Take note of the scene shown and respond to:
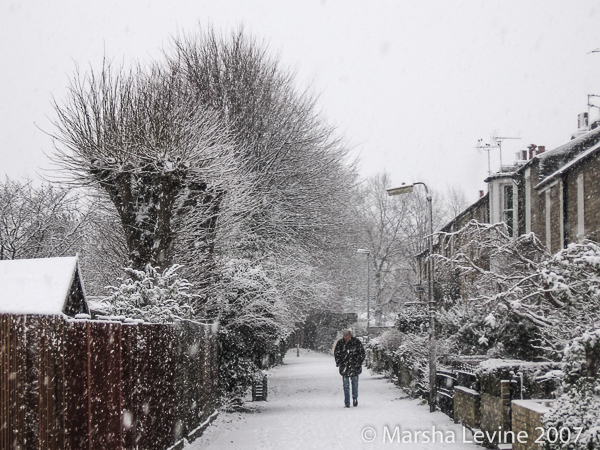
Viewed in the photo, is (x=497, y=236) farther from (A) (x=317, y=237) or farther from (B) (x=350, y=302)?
(B) (x=350, y=302)

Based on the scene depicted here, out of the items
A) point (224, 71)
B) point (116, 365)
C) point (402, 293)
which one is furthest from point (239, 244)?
point (402, 293)

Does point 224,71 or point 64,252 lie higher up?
point 224,71

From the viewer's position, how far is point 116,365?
6.75m

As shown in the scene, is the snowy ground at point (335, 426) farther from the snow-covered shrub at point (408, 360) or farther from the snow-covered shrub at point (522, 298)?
the snow-covered shrub at point (522, 298)

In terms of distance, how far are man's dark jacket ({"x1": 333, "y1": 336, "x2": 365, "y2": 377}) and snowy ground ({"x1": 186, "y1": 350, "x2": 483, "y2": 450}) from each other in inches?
33.5

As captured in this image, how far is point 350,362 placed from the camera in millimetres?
15273

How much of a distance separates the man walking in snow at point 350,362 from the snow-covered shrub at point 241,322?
9.72 feet

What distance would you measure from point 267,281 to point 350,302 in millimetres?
42656

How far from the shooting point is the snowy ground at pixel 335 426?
10.7 metres

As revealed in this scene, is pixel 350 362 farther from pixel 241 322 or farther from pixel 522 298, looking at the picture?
pixel 522 298

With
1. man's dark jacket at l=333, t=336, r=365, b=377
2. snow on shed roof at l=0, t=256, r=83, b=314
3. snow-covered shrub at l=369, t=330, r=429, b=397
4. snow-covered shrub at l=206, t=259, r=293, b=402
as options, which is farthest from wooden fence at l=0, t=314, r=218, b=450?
snow-covered shrub at l=369, t=330, r=429, b=397

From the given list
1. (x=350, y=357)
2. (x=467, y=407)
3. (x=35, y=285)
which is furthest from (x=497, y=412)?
(x=35, y=285)

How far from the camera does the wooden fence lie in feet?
15.1

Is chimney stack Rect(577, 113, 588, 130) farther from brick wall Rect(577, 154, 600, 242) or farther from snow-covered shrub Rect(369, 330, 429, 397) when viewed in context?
snow-covered shrub Rect(369, 330, 429, 397)
